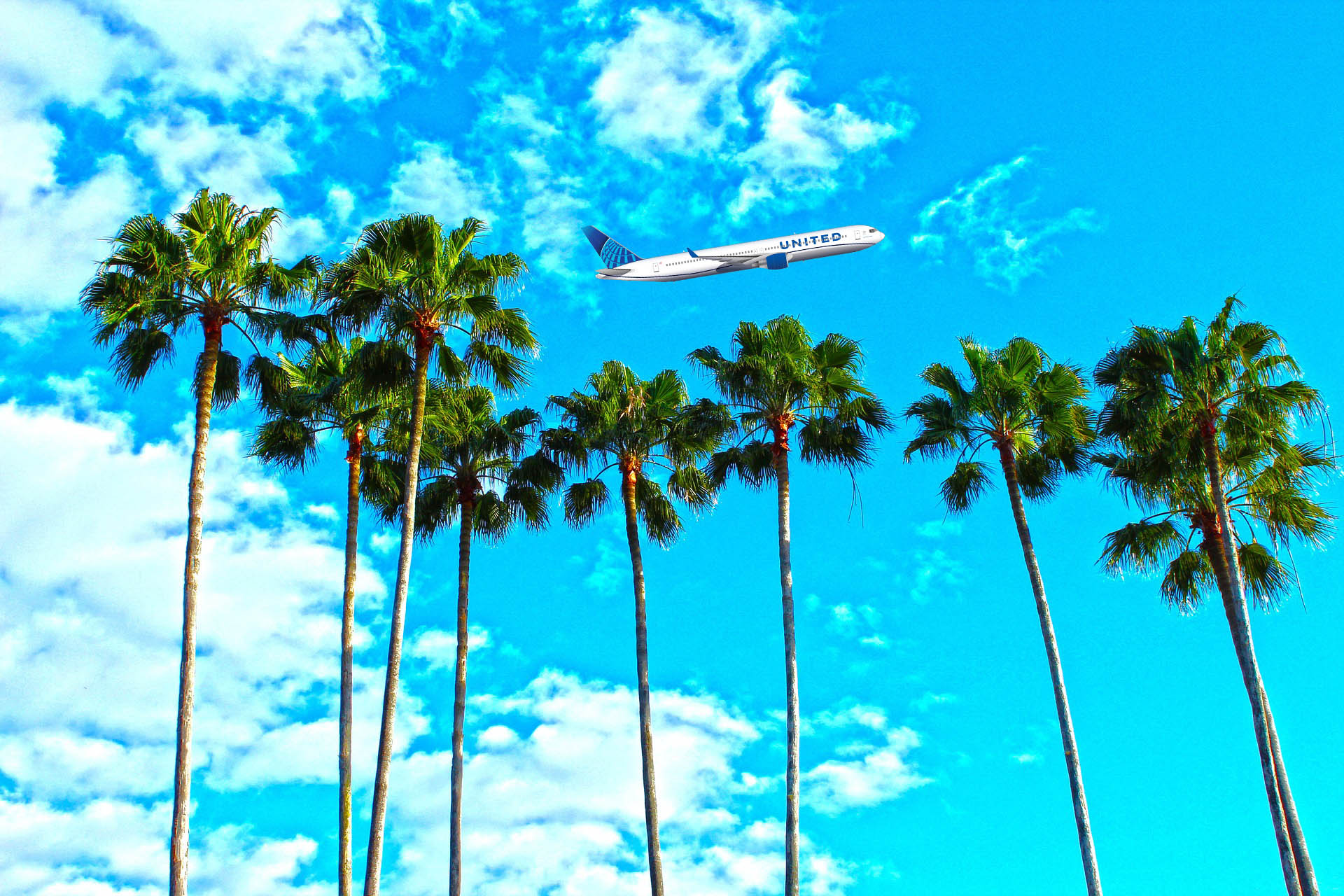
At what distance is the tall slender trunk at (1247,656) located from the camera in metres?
26.9

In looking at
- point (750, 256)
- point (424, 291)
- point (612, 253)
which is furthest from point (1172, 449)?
point (612, 253)

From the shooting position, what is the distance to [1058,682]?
28656 millimetres

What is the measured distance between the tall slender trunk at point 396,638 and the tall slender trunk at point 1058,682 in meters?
14.6

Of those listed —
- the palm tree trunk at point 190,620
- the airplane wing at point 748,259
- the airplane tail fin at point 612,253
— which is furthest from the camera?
the airplane tail fin at point 612,253

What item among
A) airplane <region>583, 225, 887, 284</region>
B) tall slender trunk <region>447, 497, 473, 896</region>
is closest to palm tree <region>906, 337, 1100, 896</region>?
tall slender trunk <region>447, 497, 473, 896</region>

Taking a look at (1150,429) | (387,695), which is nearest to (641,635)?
A: (387,695)

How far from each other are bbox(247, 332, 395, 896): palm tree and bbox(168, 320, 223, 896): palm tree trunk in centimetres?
198

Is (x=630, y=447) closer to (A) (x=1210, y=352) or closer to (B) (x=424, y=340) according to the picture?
(B) (x=424, y=340)

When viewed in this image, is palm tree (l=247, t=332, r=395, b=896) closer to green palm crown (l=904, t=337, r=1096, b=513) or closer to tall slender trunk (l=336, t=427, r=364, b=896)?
tall slender trunk (l=336, t=427, r=364, b=896)

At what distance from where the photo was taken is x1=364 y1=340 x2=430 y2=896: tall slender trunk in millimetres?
24891

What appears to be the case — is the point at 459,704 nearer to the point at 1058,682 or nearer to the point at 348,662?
the point at 348,662

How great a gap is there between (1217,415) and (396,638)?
65.3 ft

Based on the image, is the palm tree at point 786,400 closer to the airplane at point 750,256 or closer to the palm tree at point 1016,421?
the palm tree at point 1016,421

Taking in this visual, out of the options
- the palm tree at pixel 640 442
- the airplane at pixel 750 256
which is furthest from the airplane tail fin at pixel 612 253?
the palm tree at pixel 640 442
